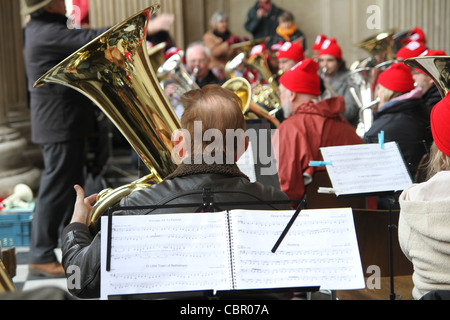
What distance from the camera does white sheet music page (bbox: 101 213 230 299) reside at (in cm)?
182

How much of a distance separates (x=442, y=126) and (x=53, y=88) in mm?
2979

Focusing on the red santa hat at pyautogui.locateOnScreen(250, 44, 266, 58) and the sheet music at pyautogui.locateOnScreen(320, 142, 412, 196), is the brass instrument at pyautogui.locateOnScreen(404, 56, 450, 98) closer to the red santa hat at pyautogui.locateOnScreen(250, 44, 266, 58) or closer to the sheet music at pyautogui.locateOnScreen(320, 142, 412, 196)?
the sheet music at pyautogui.locateOnScreen(320, 142, 412, 196)

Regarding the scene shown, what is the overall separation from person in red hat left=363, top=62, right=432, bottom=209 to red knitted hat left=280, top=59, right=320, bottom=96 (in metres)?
0.47

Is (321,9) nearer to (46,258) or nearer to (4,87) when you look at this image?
(4,87)

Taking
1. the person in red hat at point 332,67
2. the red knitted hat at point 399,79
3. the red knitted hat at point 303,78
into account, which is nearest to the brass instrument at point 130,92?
the red knitted hat at point 303,78

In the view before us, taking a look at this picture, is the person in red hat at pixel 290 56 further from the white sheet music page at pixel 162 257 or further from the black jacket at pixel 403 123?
the white sheet music page at pixel 162 257

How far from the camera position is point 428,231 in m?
1.96

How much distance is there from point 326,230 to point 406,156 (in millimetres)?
2097

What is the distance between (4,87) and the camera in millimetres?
5746

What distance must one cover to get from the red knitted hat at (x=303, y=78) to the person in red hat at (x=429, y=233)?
213cm

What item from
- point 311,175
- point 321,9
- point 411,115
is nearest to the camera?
point 311,175

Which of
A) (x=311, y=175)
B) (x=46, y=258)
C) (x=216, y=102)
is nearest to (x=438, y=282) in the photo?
(x=216, y=102)

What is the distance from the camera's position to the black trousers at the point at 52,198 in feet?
14.4

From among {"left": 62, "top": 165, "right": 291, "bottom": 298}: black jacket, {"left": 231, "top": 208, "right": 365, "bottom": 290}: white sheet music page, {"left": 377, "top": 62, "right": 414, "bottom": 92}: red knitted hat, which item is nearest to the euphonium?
{"left": 62, "top": 165, "right": 291, "bottom": 298}: black jacket
